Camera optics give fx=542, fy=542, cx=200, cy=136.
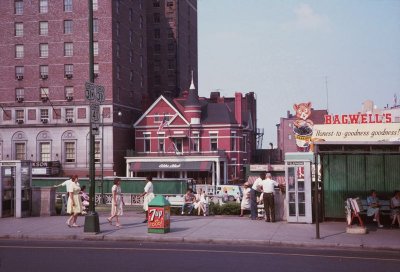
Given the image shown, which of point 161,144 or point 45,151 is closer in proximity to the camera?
point 45,151

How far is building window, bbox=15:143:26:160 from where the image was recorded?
68.1 metres

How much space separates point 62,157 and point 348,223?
52.3 metres

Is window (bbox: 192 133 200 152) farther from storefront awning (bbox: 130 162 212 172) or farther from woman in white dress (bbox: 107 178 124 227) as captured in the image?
woman in white dress (bbox: 107 178 124 227)

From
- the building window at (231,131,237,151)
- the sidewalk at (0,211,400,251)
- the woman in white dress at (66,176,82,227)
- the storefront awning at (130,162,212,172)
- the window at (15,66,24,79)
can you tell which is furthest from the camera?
the building window at (231,131,237,151)

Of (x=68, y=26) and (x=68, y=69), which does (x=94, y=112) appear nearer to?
(x=68, y=69)

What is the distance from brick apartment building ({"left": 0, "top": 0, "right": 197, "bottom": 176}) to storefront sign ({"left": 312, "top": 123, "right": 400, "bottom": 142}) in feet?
145

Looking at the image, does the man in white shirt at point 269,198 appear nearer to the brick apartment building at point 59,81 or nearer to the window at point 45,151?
the brick apartment building at point 59,81

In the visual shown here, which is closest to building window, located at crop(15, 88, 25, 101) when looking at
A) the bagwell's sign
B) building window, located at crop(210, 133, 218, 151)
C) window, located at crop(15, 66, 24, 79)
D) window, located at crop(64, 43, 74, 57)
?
window, located at crop(15, 66, 24, 79)

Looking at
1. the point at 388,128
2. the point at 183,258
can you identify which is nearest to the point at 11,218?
the point at 183,258

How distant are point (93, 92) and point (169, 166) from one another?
1928 inches

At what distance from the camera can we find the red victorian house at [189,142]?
67.9 metres

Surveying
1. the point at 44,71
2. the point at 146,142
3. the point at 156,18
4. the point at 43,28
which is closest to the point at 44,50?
the point at 44,71

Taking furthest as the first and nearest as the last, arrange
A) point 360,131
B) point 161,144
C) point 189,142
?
point 161,144 < point 189,142 < point 360,131

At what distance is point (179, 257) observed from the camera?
46.0 feet
